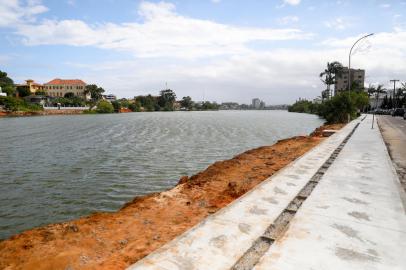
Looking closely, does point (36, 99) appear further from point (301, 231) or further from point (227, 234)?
point (301, 231)

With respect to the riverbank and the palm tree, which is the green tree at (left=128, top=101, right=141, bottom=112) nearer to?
the riverbank

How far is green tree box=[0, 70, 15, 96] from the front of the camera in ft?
338

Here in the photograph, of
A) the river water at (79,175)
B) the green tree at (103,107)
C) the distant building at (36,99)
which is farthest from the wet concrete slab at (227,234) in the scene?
the green tree at (103,107)

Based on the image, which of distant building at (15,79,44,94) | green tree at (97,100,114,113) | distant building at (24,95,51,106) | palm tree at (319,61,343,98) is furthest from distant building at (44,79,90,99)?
palm tree at (319,61,343,98)

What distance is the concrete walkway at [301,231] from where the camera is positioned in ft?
14.7

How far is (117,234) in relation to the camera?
632cm

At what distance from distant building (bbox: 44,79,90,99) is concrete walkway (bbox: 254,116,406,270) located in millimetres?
156655

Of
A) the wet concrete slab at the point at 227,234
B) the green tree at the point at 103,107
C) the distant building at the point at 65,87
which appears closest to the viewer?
the wet concrete slab at the point at 227,234

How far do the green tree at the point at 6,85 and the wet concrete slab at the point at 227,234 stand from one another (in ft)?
384

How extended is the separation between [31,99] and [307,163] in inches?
4894

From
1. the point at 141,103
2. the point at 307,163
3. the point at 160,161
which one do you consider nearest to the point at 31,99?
the point at 141,103

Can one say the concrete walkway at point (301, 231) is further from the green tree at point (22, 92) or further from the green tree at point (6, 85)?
the green tree at point (22, 92)

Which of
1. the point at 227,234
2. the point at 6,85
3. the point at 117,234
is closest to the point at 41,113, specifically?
the point at 6,85

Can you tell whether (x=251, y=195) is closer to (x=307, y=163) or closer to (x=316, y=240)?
(x=316, y=240)
